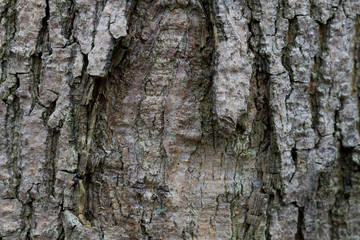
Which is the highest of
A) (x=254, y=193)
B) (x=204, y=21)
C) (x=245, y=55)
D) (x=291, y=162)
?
(x=204, y=21)

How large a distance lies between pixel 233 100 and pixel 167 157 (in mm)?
268

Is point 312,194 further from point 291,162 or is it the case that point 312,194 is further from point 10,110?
point 10,110

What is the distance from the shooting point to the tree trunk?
1.04 metres

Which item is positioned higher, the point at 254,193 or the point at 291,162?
the point at 291,162

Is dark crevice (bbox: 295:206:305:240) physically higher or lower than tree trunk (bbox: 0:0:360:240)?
lower

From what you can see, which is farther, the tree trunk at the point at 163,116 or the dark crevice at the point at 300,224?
the dark crevice at the point at 300,224

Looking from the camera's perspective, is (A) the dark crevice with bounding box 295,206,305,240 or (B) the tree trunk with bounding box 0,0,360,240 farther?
(A) the dark crevice with bounding box 295,206,305,240

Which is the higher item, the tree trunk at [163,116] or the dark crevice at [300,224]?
the tree trunk at [163,116]

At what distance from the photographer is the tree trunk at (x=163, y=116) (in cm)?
104

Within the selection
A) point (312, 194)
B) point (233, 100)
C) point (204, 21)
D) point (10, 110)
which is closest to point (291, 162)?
point (312, 194)

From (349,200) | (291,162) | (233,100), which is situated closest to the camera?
(233,100)

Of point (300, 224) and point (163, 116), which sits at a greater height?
point (163, 116)

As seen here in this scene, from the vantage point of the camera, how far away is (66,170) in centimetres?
105

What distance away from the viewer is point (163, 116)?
1081 mm
